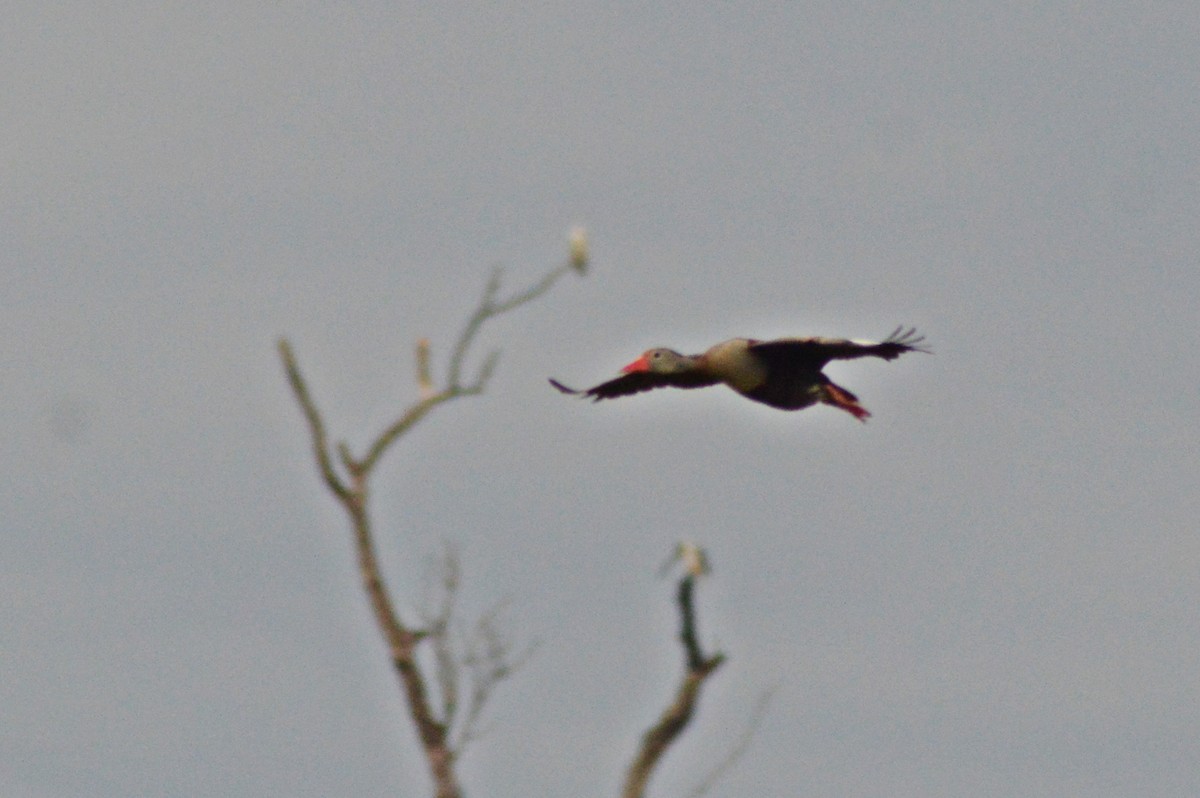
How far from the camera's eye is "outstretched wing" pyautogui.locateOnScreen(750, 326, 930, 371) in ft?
76.2

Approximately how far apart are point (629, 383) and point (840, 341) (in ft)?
6.96

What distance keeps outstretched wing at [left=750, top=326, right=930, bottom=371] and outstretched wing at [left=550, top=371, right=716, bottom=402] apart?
59cm

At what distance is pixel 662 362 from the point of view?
24.3 metres

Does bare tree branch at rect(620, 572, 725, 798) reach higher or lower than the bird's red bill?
lower

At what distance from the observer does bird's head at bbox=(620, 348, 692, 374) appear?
24.2 metres

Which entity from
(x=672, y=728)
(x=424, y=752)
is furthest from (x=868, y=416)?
(x=424, y=752)

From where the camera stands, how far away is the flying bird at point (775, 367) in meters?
23.4

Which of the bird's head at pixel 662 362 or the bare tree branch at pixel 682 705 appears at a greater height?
the bird's head at pixel 662 362

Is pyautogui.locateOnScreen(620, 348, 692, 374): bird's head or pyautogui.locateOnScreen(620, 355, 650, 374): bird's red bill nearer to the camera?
pyautogui.locateOnScreen(620, 348, 692, 374): bird's head

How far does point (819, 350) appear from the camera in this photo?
23578 mm

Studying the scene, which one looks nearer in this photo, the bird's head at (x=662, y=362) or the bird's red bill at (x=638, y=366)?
the bird's head at (x=662, y=362)

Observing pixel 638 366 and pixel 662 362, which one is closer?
pixel 662 362

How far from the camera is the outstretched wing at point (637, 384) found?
79.7 ft

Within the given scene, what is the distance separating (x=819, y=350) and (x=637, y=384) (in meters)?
1.69
